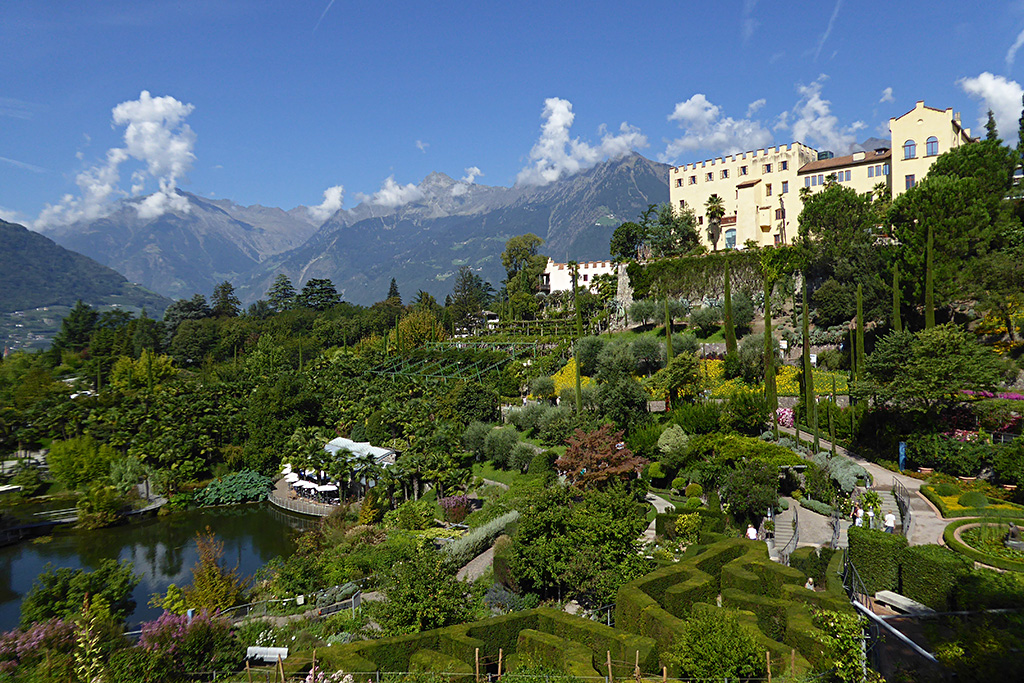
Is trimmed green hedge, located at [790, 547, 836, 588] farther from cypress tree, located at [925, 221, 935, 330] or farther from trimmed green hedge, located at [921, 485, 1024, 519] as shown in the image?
cypress tree, located at [925, 221, 935, 330]

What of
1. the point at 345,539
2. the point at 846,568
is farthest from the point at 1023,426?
the point at 345,539

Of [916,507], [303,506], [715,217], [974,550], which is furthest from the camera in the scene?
[715,217]

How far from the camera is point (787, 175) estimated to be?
180 ft

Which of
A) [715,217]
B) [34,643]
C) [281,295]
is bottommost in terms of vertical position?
[34,643]

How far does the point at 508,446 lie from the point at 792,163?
1555 inches

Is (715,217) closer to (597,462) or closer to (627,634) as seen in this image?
(597,462)

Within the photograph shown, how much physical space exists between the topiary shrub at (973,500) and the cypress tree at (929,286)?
12.6 m

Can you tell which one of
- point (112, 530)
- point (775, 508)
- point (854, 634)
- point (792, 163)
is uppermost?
point (792, 163)

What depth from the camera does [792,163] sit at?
5466cm

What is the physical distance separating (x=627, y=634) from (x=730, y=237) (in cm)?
5038

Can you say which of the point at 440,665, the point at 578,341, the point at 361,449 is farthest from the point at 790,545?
the point at 578,341

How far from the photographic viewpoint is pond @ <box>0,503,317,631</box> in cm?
2592

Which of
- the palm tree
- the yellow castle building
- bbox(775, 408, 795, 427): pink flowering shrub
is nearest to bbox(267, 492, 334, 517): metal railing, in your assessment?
bbox(775, 408, 795, 427): pink flowering shrub

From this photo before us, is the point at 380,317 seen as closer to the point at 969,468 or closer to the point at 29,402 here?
the point at 29,402
